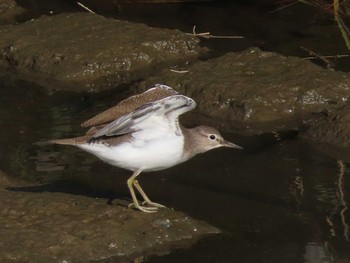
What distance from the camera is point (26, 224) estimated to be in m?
5.90

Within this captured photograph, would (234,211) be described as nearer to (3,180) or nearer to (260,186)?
(260,186)

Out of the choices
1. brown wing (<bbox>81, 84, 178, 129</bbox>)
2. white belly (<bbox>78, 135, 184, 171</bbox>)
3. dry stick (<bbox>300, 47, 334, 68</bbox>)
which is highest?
brown wing (<bbox>81, 84, 178, 129</bbox>)

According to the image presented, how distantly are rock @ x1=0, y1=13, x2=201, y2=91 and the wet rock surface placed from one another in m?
2.70

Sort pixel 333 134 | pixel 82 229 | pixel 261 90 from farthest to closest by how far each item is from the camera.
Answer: pixel 261 90 → pixel 333 134 → pixel 82 229

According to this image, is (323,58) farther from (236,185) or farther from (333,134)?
(236,185)

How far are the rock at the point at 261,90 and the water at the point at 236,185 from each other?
29 cm

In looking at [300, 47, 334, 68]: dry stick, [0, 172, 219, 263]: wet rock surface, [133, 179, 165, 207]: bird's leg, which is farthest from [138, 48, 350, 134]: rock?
[0, 172, 219, 263]: wet rock surface

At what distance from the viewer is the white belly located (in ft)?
20.1

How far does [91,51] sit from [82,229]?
3531mm

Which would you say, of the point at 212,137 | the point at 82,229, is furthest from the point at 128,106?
the point at 82,229

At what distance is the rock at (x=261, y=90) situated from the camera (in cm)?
777

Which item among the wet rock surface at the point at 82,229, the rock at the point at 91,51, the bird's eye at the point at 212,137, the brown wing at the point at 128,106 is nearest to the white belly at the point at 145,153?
the brown wing at the point at 128,106

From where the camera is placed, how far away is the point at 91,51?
9.12m

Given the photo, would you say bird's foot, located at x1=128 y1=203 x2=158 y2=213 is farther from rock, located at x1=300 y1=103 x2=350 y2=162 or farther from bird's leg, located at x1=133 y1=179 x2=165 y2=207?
rock, located at x1=300 y1=103 x2=350 y2=162
